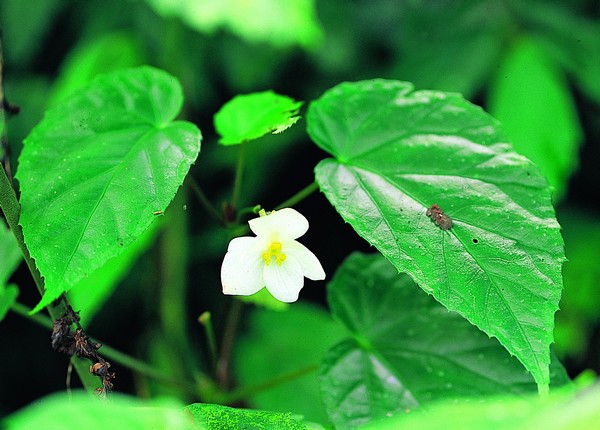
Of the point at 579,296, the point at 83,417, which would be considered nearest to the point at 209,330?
the point at 83,417

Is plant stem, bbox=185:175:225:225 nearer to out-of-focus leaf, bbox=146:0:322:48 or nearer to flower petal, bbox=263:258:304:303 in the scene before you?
flower petal, bbox=263:258:304:303

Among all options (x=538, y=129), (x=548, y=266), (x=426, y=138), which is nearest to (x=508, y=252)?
(x=548, y=266)

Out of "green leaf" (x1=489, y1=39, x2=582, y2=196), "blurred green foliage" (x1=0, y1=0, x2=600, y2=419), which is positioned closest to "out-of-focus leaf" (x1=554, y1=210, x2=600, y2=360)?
"blurred green foliage" (x1=0, y1=0, x2=600, y2=419)

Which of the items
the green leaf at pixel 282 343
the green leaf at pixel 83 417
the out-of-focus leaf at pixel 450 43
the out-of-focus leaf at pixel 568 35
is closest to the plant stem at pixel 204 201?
the green leaf at pixel 83 417

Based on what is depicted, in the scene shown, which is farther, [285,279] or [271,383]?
[271,383]

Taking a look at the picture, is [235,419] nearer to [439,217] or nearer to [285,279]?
[285,279]
